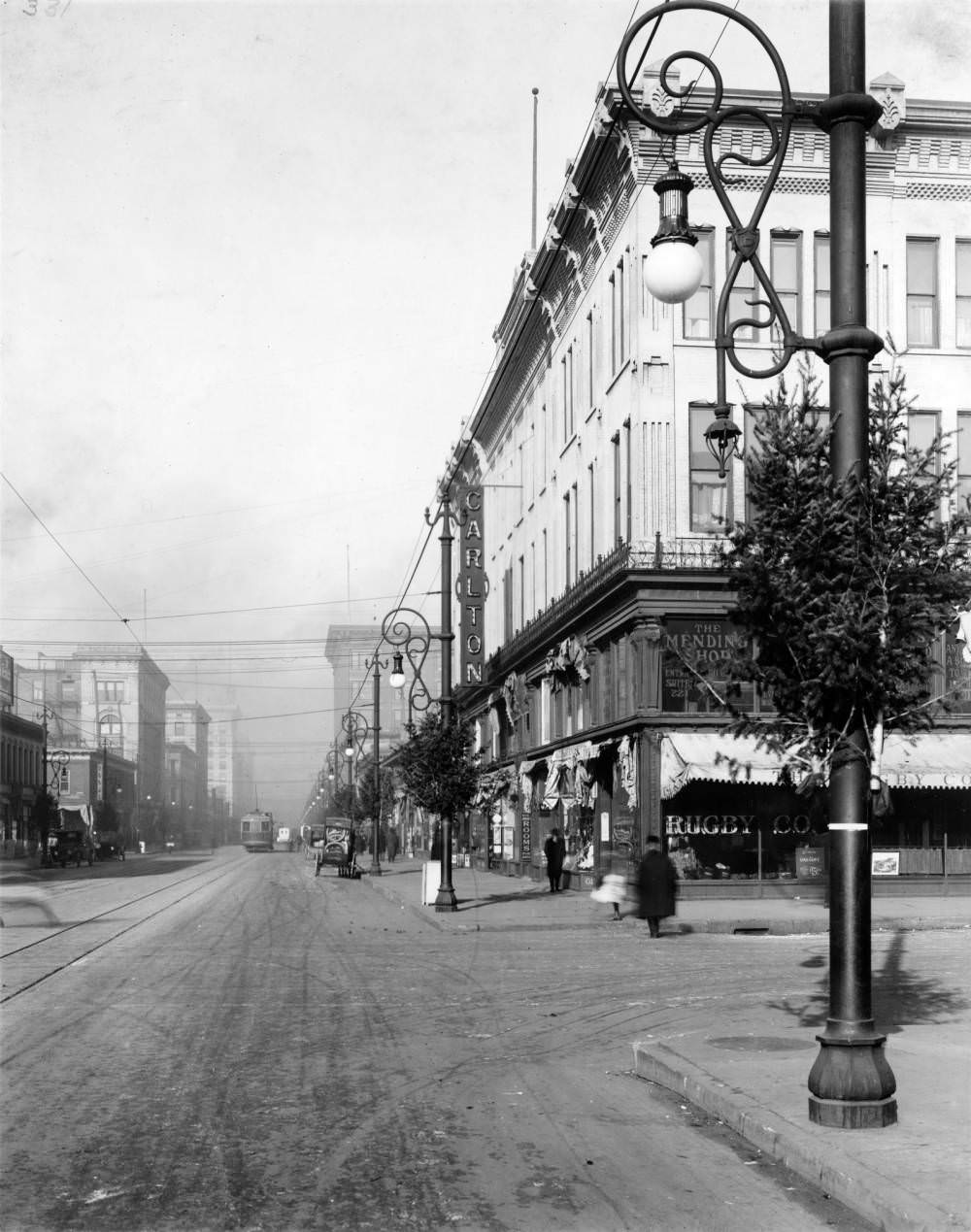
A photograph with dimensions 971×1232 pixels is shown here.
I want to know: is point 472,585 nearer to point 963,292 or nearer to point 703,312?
point 703,312

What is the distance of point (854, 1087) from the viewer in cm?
808

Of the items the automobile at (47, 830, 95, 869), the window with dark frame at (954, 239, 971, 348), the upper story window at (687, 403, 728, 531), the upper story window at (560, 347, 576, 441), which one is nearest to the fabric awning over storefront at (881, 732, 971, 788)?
the upper story window at (687, 403, 728, 531)

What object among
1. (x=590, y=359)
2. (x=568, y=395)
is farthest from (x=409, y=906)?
(x=568, y=395)

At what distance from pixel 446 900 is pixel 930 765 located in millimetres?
10791

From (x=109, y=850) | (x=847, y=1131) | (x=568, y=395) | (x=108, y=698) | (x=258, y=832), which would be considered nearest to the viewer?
(x=847, y=1131)

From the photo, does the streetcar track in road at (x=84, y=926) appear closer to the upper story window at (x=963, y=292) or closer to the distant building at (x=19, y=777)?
the upper story window at (x=963, y=292)

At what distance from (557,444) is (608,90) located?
12752 mm

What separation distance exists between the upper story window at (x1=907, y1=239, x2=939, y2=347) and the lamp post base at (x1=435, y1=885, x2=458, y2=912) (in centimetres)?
1615

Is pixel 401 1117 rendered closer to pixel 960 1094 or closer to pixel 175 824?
pixel 960 1094

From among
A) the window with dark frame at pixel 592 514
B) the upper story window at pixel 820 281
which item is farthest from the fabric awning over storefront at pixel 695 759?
the upper story window at pixel 820 281

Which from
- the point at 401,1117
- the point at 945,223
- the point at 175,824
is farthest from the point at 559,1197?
the point at 175,824

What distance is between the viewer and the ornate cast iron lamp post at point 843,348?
816 cm

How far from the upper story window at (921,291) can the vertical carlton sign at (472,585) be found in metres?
19.9

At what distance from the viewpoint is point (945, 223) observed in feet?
107
